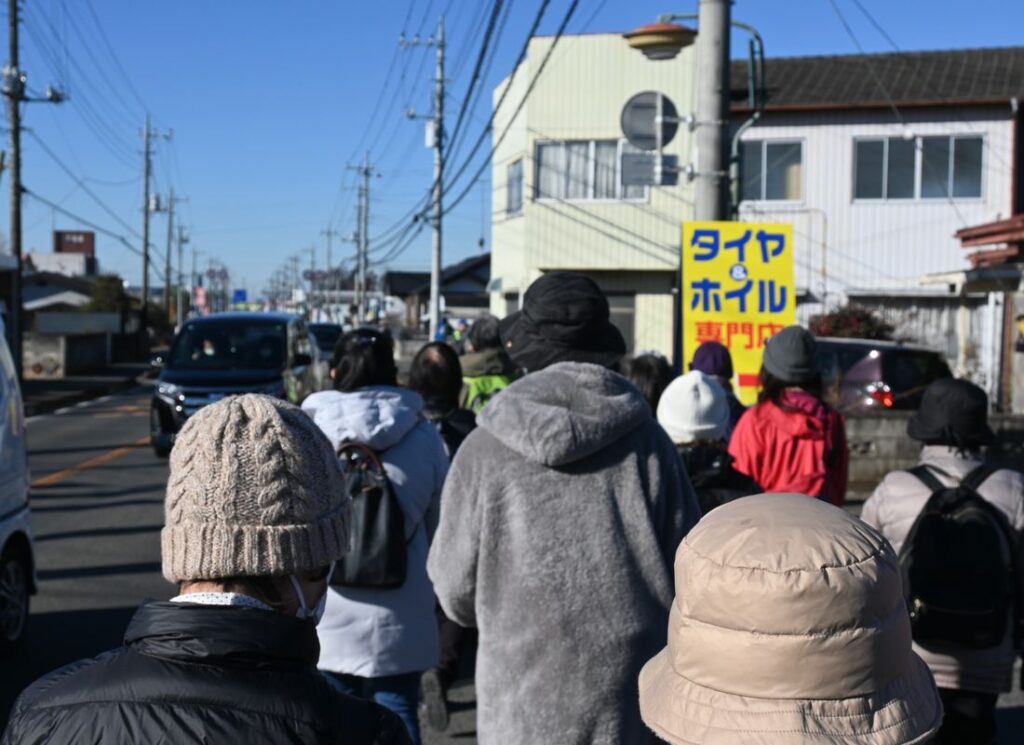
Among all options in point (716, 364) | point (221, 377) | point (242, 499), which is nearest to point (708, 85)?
point (716, 364)

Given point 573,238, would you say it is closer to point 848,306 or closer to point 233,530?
point 848,306

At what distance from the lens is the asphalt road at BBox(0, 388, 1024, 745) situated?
6.17 metres

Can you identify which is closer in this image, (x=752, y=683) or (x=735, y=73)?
(x=752, y=683)

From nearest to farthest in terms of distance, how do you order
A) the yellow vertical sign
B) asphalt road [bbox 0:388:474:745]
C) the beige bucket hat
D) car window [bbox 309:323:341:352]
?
the beige bucket hat, asphalt road [bbox 0:388:474:745], the yellow vertical sign, car window [bbox 309:323:341:352]

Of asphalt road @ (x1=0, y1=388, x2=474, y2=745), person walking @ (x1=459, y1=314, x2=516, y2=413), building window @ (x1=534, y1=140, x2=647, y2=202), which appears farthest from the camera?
building window @ (x1=534, y1=140, x2=647, y2=202)

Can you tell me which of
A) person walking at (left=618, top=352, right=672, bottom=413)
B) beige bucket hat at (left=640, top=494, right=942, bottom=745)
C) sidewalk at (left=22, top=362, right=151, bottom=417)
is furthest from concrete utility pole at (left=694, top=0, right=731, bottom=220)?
sidewalk at (left=22, top=362, right=151, bottom=417)

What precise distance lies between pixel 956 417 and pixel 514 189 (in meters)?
26.7

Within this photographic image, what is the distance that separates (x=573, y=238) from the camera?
28.3m

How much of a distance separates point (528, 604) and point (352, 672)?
43.7 inches

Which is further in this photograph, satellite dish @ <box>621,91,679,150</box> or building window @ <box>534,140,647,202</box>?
building window @ <box>534,140,647,202</box>

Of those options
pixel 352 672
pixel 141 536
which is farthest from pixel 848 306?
pixel 352 672

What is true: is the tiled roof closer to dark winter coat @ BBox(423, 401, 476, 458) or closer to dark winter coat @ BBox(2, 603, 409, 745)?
dark winter coat @ BBox(423, 401, 476, 458)

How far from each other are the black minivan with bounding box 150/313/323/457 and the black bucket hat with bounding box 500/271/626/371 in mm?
11345

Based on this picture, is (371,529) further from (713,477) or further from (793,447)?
(793,447)
